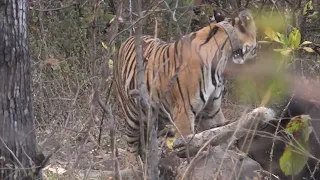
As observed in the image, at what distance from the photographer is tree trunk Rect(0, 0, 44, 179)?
384cm

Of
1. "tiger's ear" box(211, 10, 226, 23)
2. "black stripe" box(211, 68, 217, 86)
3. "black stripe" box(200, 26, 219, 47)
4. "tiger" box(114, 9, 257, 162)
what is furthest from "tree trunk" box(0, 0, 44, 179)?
"tiger's ear" box(211, 10, 226, 23)

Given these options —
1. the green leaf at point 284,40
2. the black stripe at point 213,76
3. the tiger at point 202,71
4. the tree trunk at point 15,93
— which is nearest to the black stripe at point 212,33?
the tiger at point 202,71

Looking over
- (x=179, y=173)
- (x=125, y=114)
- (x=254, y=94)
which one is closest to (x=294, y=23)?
(x=125, y=114)

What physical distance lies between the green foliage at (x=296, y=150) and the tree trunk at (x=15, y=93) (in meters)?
1.25

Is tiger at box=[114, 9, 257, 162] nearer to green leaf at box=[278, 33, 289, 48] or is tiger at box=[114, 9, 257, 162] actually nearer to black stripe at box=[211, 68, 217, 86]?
black stripe at box=[211, 68, 217, 86]

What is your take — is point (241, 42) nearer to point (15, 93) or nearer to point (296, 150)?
point (296, 150)

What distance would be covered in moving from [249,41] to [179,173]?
4.67 feet

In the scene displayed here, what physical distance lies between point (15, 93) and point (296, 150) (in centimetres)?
146

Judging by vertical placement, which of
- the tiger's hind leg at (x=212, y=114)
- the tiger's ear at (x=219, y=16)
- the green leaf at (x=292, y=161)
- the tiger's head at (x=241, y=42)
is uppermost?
the tiger's ear at (x=219, y=16)

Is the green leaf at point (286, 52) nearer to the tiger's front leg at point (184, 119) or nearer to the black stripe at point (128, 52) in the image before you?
the tiger's front leg at point (184, 119)

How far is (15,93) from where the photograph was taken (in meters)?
3.89

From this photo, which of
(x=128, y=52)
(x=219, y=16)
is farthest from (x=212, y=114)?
(x=128, y=52)

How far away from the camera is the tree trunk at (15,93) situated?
384 cm

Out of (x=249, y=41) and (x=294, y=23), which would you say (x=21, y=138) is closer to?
(x=249, y=41)
